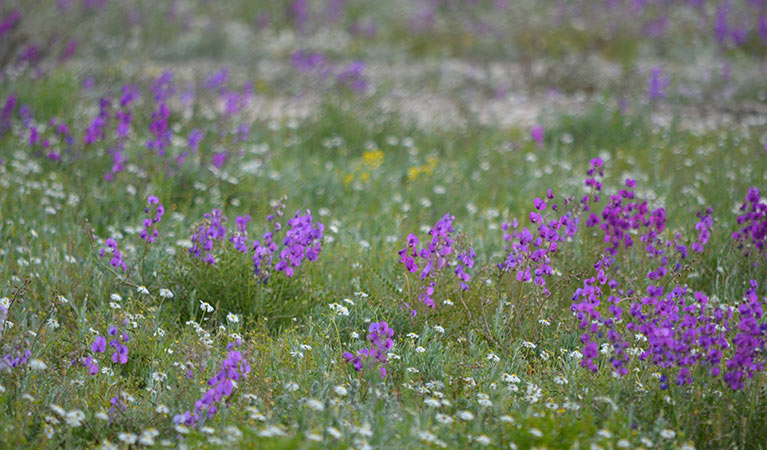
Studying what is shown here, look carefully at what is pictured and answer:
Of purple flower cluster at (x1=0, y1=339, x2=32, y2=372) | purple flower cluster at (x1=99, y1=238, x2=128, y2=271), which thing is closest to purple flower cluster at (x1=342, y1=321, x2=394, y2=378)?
purple flower cluster at (x1=0, y1=339, x2=32, y2=372)

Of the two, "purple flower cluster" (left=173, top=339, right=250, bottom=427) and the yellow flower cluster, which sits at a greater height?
"purple flower cluster" (left=173, top=339, right=250, bottom=427)

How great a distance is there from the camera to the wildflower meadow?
3.02 m

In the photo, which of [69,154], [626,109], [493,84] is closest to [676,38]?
[493,84]

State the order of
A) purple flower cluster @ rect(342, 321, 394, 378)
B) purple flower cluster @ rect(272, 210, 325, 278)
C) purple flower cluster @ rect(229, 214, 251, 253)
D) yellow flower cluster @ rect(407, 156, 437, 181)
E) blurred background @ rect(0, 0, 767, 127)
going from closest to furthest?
purple flower cluster @ rect(342, 321, 394, 378)
purple flower cluster @ rect(272, 210, 325, 278)
purple flower cluster @ rect(229, 214, 251, 253)
yellow flower cluster @ rect(407, 156, 437, 181)
blurred background @ rect(0, 0, 767, 127)

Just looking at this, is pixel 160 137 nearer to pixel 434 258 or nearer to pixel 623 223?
pixel 434 258

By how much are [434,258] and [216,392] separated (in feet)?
4.84

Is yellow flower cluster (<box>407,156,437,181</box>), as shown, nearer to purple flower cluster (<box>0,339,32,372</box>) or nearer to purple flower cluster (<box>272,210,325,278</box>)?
purple flower cluster (<box>272,210,325,278</box>)

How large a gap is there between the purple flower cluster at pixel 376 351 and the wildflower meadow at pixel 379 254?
0.10 feet

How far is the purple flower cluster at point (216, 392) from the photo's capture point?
2816 mm

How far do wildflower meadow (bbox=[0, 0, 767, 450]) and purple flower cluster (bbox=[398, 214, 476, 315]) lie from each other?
18mm

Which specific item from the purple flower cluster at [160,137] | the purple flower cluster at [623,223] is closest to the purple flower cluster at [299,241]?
the purple flower cluster at [623,223]

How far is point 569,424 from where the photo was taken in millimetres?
2869

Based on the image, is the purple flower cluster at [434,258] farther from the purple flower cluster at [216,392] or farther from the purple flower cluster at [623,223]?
the purple flower cluster at [216,392]

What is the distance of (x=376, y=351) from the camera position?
3.18 meters
